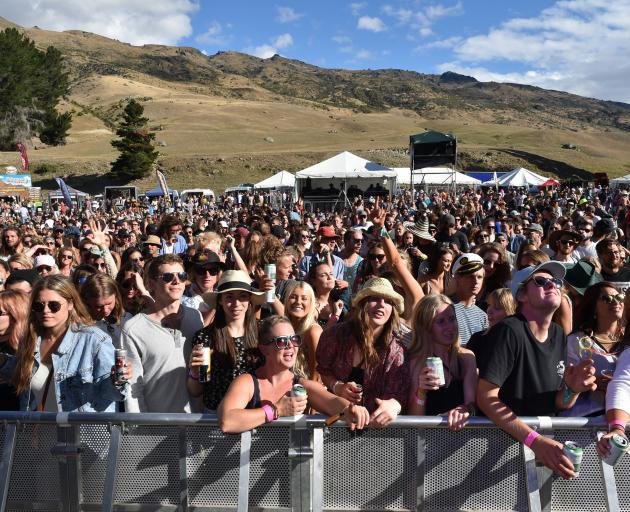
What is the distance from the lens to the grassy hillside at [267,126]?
186 ft

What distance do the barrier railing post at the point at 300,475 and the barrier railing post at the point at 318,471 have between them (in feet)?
0.08

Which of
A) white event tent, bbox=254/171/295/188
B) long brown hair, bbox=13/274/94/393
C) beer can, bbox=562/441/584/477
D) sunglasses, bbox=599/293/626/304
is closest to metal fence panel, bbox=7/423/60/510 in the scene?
long brown hair, bbox=13/274/94/393

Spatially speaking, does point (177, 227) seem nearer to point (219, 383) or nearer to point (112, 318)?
point (112, 318)

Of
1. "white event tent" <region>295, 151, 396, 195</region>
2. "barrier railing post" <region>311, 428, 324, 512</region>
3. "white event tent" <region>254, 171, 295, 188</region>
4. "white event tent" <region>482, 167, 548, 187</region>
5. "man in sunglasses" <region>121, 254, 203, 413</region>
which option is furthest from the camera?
"white event tent" <region>254, 171, 295, 188</region>

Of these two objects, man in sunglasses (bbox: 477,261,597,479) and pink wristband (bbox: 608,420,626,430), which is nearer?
pink wristband (bbox: 608,420,626,430)

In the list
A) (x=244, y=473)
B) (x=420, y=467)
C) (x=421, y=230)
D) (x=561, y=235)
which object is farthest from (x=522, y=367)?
(x=561, y=235)

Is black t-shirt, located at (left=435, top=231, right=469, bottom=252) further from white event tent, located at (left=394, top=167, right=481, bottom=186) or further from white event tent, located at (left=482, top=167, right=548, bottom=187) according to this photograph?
white event tent, located at (left=482, top=167, right=548, bottom=187)

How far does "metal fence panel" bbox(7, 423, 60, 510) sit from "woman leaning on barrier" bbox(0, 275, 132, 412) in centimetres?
20

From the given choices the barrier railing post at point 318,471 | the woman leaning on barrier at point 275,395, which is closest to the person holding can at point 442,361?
the woman leaning on barrier at point 275,395

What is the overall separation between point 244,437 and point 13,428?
4.05 feet

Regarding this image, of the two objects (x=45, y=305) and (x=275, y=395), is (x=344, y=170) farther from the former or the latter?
(x=275, y=395)

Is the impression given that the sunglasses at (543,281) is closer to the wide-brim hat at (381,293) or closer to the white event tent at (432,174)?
the wide-brim hat at (381,293)

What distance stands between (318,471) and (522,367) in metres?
1.16

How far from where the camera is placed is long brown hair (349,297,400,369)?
3.37 metres
